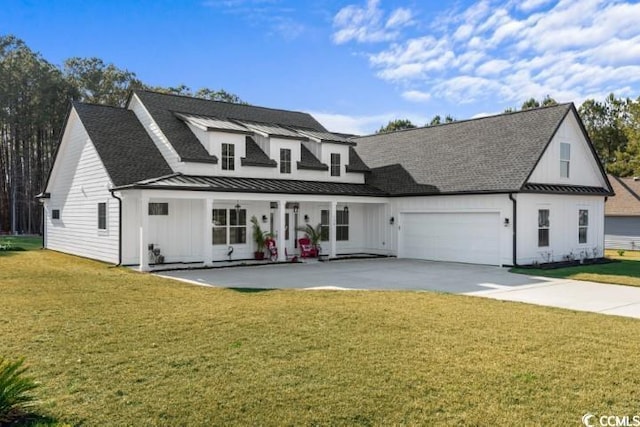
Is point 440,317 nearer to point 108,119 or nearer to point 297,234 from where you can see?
point 297,234

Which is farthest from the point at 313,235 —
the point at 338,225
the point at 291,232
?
the point at 338,225

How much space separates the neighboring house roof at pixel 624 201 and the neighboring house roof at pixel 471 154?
38.9ft

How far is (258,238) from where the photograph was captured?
18.3 meters

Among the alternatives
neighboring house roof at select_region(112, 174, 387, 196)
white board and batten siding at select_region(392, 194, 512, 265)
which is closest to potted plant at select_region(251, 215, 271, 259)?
neighboring house roof at select_region(112, 174, 387, 196)

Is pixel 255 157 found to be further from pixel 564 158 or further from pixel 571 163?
pixel 571 163

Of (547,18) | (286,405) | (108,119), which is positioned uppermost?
(547,18)

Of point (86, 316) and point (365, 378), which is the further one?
point (86, 316)

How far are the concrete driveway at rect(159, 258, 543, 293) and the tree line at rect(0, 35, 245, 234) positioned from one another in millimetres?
25675

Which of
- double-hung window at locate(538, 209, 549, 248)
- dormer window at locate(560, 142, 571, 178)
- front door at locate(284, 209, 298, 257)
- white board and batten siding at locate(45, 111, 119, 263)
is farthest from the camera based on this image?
front door at locate(284, 209, 298, 257)

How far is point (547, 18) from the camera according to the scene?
536 inches

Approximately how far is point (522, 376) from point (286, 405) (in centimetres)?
263

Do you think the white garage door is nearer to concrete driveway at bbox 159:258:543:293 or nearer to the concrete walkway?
concrete driveway at bbox 159:258:543:293

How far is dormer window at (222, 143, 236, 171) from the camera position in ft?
59.4

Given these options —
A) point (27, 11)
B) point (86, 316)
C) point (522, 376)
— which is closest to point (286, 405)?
point (522, 376)
